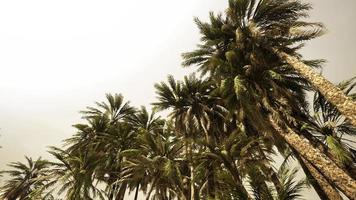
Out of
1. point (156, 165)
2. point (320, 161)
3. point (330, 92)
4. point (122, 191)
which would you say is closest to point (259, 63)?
point (330, 92)

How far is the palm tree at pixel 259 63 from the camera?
16.0m

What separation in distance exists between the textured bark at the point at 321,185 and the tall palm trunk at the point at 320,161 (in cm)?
68

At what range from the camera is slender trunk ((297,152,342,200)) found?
13445 mm

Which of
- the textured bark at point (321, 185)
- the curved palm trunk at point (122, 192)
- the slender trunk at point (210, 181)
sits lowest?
the textured bark at point (321, 185)

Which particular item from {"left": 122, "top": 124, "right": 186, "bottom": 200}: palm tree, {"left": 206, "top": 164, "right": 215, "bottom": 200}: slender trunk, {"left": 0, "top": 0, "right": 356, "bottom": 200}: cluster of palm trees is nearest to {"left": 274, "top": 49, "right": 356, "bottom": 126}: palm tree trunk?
{"left": 0, "top": 0, "right": 356, "bottom": 200}: cluster of palm trees

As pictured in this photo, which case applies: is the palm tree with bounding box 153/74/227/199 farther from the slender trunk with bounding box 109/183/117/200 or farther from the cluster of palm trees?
the slender trunk with bounding box 109/183/117/200

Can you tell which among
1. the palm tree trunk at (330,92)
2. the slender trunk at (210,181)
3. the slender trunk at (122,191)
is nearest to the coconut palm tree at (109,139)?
the slender trunk at (122,191)

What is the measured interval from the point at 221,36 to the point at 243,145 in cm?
652

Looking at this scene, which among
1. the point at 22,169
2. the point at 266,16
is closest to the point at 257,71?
the point at 266,16

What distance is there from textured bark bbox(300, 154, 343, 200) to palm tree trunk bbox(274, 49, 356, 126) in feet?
9.74

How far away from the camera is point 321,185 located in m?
13.9

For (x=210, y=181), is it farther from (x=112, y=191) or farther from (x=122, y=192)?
(x=112, y=191)

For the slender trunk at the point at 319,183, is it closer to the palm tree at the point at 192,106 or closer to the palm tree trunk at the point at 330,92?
the palm tree trunk at the point at 330,92

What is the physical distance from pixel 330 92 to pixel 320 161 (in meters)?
2.95
